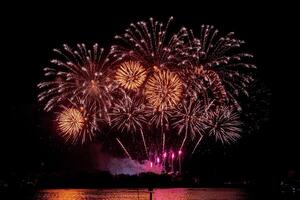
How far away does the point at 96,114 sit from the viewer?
44.9m

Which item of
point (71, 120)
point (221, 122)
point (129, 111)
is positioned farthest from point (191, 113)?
point (71, 120)

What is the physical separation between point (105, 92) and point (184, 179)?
25153mm

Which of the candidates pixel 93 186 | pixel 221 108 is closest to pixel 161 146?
pixel 221 108

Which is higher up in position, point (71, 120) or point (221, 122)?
point (221, 122)

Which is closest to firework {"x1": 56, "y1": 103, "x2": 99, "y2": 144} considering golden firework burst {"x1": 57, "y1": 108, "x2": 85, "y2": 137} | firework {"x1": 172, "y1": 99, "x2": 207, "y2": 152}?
golden firework burst {"x1": 57, "y1": 108, "x2": 85, "y2": 137}

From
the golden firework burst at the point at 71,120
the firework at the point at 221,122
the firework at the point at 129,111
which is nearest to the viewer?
the golden firework burst at the point at 71,120

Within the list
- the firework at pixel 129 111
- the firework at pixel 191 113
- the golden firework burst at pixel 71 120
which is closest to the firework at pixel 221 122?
the firework at pixel 191 113

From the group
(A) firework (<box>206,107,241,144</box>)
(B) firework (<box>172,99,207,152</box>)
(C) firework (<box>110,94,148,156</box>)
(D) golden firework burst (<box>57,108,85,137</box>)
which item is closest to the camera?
(D) golden firework burst (<box>57,108,85,137</box>)

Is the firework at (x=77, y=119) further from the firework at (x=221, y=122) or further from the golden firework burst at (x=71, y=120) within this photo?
the firework at (x=221, y=122)

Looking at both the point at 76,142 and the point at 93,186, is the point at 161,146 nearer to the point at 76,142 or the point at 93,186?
the point at 93,186

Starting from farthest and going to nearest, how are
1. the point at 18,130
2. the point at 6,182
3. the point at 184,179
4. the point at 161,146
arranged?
1. the point at 18,130
2. the point at 184,179
3. the point at 6,182
4. the point at 161,146

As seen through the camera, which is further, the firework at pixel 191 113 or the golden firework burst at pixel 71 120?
the firework at pixel 191 113

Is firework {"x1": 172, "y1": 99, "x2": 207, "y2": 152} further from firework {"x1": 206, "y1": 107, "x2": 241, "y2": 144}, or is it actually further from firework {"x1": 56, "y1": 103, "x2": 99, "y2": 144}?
firework {"x1": 56, "y1": 103, "x2": 99, "y2": 144}

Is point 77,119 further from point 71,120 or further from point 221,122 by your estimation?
point 221,122
